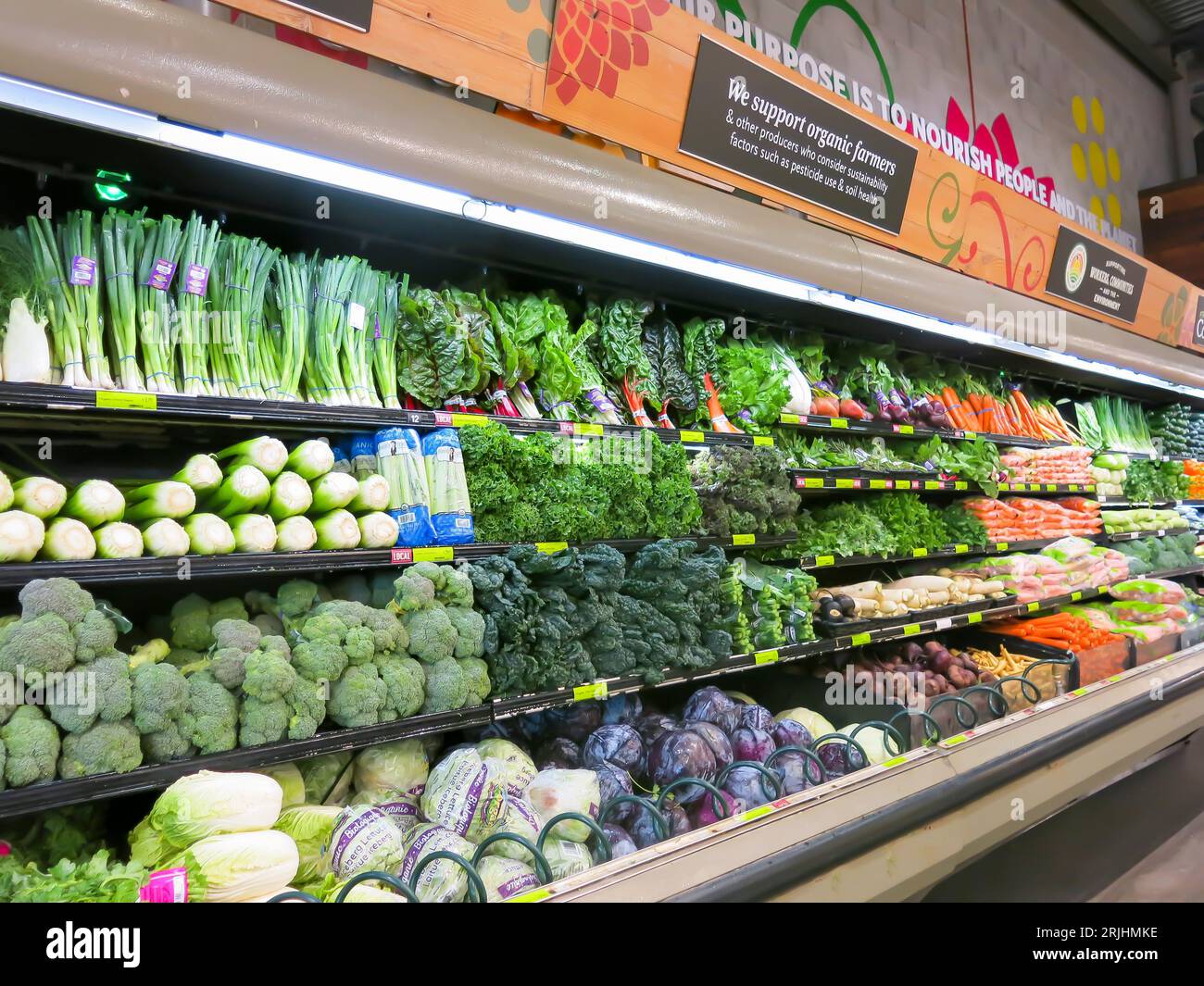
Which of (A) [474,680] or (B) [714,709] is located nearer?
(A) [474,680]

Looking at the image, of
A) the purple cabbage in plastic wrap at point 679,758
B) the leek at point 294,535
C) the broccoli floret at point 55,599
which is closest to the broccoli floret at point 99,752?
the broccoli floret at point 55,599

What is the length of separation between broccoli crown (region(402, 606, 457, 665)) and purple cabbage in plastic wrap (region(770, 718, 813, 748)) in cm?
142

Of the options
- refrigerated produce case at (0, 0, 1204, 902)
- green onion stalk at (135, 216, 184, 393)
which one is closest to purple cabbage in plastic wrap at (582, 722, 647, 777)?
refrigerated produce case at (0, 0, 1204, 902)

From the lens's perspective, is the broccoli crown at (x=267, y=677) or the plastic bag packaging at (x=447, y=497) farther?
the plastic bag packaging at (x=447, y=497)

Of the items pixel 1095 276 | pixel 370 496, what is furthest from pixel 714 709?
pixel 1095 276

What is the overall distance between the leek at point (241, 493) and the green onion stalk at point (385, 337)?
60 centimetres

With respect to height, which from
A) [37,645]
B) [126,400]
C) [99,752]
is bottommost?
[99,752]

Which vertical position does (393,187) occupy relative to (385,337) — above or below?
above

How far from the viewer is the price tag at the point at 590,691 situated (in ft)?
8.79

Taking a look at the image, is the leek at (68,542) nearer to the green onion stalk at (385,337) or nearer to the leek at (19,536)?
the leek at (19,536)

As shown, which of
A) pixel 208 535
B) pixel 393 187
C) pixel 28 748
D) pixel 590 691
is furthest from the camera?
pixel 590 691

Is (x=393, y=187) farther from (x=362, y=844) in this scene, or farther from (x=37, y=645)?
(x=362, y=844)

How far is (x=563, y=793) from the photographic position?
243 cm

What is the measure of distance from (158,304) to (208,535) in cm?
72
